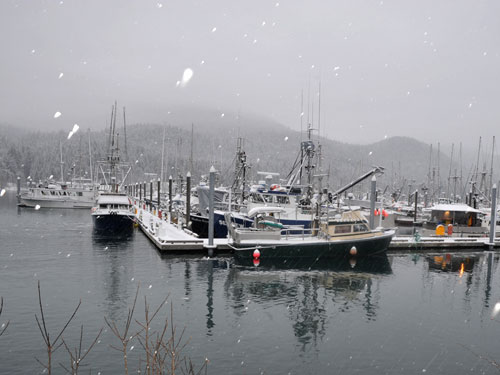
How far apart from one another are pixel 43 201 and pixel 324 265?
63013 mm

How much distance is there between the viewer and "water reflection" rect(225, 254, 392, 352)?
14188 mm

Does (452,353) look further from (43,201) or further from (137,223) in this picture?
(43,201)

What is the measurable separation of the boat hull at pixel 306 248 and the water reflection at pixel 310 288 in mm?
401

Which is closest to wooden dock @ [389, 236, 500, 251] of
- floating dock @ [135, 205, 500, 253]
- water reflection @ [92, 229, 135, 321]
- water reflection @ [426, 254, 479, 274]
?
floating dock @ [135, 205, 500, 253]

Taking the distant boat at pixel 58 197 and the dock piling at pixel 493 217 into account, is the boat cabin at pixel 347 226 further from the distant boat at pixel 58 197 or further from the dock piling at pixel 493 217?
the distant boat at pixel 58 197

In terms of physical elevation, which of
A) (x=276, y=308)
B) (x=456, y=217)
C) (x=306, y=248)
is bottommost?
(x=276, y=308)

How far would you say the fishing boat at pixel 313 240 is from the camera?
23.5m

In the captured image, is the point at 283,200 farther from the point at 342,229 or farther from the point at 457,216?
the point at 457,216

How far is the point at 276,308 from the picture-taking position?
49.5 feet

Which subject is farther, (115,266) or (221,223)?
(221,223)

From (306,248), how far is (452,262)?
1053 centimetres

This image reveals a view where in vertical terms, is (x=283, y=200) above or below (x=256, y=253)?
above

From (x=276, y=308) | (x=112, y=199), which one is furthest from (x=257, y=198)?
(x=276, y=308)

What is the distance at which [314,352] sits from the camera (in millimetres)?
11320
